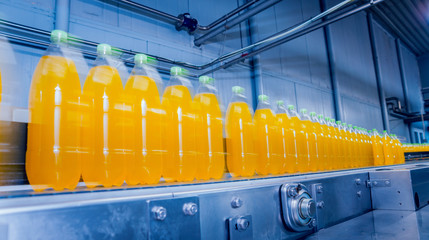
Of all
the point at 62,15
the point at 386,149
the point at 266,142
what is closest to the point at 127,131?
the point at 266,142

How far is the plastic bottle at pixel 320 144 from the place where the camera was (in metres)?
1.43

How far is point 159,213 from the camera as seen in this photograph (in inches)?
18.9

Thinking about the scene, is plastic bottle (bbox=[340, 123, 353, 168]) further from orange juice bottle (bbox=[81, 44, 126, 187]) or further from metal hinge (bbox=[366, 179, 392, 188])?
orange juice bottle (bbox=[81, 44, 126, 187])

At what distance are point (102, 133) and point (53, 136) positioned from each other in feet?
0.33

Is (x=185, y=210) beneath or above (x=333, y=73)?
beneath

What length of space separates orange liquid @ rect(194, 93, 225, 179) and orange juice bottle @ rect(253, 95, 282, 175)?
0.17 metres

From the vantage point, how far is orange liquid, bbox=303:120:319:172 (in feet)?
4.49

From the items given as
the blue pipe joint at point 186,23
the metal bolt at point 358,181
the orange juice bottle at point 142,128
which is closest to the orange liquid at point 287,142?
the metal bolt at point 358,181

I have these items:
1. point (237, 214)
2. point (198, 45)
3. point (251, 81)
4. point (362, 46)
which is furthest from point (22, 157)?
point (362, 46)

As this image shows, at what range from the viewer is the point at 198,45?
293cm

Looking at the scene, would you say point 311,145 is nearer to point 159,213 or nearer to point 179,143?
point 179,143

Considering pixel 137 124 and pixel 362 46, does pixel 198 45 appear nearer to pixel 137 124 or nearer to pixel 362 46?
pixel 137 124

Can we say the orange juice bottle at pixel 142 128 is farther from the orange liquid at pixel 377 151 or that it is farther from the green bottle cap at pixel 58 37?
the orange liquid at pixel 377 151

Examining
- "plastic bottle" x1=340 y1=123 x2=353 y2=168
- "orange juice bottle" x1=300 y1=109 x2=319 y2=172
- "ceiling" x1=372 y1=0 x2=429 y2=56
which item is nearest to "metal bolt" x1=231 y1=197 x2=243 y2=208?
"orange juice bottle" x1=300 y1=109 x2=319 y2=172
